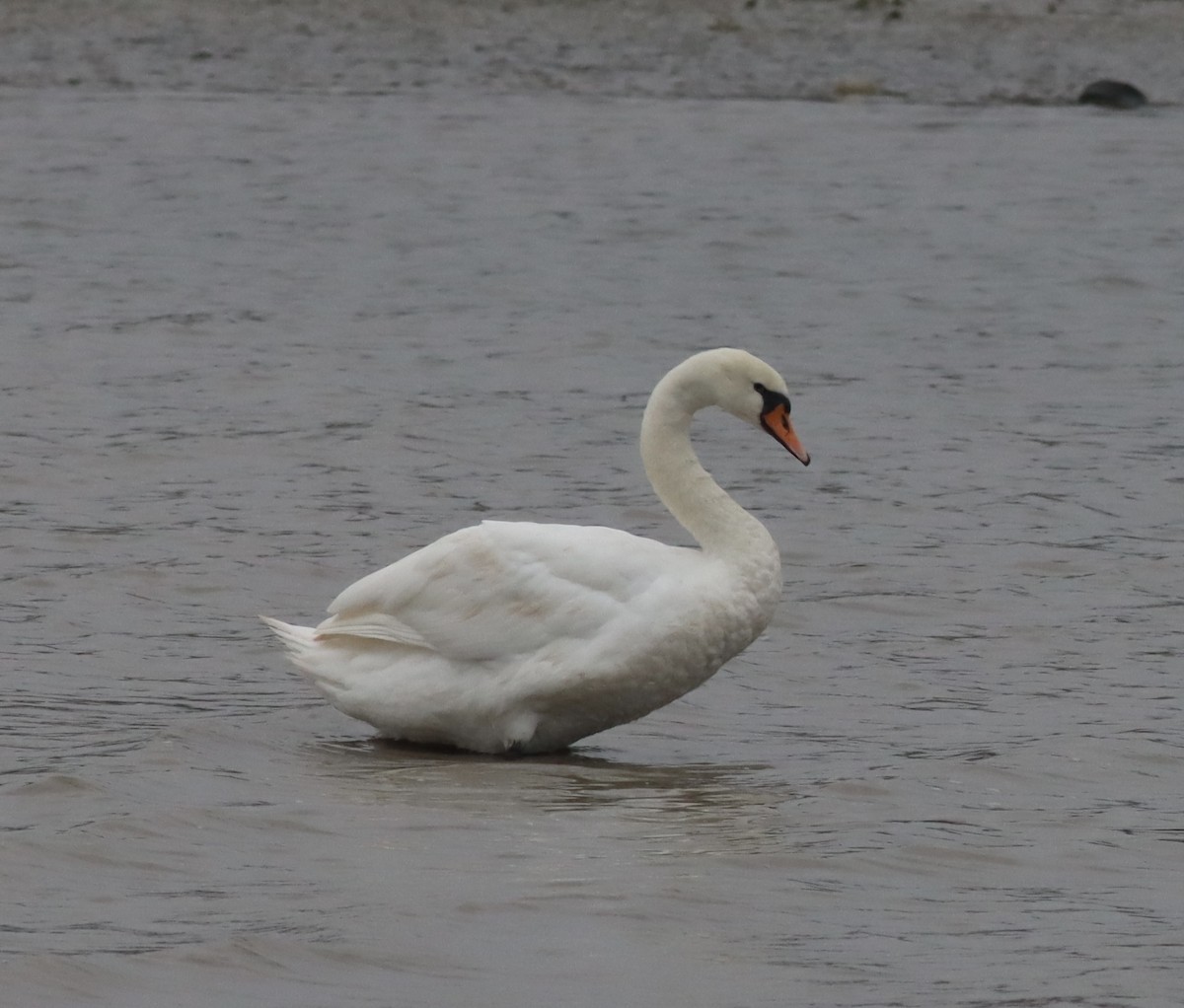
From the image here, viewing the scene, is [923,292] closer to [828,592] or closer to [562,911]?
[828,592]

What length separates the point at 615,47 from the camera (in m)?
30.0

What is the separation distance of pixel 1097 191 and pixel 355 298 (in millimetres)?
7306

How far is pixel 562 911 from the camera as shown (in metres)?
5.97

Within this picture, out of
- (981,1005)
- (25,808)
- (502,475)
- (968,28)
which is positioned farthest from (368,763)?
(968,28)

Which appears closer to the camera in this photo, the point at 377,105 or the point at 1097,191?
the point at 1097,191

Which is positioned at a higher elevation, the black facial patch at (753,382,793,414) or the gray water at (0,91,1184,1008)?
the black facial patch at (753,382,793,414)

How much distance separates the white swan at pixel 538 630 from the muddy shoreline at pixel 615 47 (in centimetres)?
1956

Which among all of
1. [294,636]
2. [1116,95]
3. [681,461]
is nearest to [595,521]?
[681,461]

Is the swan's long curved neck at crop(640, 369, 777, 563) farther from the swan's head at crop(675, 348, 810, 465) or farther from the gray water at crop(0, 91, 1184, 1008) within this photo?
the gray water at crop(0, 91, 1184, 1008)

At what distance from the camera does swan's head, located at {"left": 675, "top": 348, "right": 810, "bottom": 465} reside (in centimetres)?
821

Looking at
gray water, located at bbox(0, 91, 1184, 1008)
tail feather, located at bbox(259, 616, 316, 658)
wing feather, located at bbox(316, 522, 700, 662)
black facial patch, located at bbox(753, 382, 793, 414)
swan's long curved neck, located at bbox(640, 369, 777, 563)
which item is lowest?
gray water, located at bbox(0, 91, 1184, 1008)

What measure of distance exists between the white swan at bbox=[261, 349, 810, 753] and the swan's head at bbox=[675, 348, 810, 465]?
0.37m

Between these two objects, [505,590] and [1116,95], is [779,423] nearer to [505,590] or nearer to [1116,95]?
[505,590]

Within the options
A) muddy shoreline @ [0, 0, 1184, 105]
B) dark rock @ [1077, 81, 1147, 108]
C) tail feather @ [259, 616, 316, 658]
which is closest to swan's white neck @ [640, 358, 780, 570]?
tail feather @ [259, 616, 316, 658]
